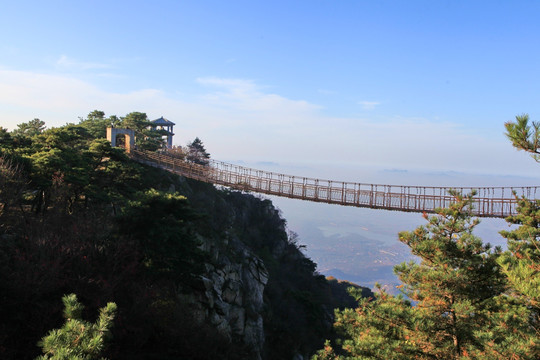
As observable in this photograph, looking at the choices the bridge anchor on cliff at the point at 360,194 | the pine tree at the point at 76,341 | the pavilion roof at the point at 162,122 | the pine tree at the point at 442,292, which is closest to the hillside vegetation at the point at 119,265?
the pine tree at the point at 76,341

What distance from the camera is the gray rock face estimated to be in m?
14.0

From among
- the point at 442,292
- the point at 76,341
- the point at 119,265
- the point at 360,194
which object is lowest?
the point at 119,265

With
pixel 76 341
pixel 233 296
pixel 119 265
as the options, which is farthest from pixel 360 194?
pixel 76 341

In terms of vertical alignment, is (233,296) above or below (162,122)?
below

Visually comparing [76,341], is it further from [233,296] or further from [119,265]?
[233,296]

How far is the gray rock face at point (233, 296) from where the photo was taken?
14.0 m

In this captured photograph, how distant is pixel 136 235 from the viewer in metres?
11.9

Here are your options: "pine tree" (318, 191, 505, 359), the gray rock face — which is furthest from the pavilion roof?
"pine tree" (318, 191, 505, 359)

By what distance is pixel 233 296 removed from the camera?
1728 centimetres

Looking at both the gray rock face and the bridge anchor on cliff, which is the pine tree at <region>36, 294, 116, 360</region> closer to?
the gray rock face

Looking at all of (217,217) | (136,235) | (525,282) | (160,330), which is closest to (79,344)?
(525,282)

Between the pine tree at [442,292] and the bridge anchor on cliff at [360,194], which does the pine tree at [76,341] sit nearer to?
the pine tree at [442,292]

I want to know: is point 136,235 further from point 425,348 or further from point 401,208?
point 401,208

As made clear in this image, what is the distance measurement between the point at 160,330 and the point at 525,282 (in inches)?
356
